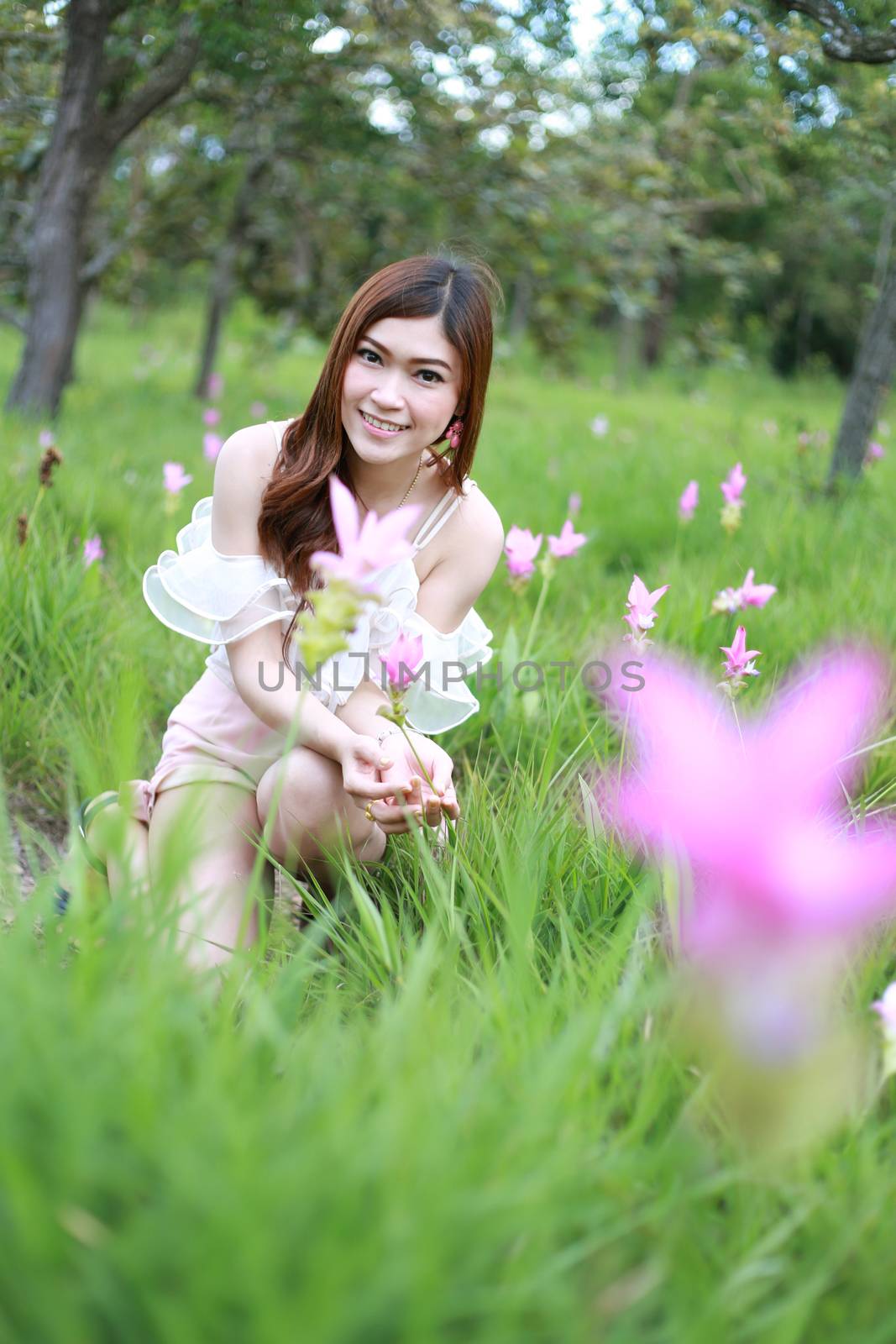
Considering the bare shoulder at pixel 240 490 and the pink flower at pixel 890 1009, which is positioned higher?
the bare shoulder at pixel 240 490

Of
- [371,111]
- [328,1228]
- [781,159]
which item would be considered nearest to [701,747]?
[328,1228]

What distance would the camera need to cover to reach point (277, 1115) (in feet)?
2.32

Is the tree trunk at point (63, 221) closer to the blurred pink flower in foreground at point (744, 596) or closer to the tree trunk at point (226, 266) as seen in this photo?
the tree trunk at point (226, 266)

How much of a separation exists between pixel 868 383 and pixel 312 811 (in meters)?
2.63

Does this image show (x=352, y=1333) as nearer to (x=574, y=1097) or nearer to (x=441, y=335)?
(x=574, y=1097)

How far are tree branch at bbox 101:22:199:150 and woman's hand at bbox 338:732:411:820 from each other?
343cm

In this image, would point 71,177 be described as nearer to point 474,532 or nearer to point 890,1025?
point 474,532

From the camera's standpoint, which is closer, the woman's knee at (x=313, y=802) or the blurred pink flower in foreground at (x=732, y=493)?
the woman's knee at (x=313, y=802)

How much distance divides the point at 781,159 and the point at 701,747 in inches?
256

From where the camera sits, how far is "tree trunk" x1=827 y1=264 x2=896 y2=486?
337 centimetres

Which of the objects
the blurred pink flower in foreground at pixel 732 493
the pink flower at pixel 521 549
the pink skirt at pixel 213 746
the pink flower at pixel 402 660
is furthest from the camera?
Result: the blurred pink flower in foreground at pixel 732 493

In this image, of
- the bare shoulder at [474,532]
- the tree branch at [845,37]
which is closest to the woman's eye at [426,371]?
the bare shoulder at [474,532]

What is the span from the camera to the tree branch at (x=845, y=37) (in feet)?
8.02

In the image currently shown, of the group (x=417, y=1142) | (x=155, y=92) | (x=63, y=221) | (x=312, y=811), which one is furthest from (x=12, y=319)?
(x=417, y=1142)
